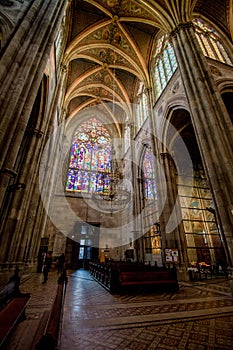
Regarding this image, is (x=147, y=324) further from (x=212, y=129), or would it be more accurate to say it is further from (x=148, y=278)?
(x=212, y=129)

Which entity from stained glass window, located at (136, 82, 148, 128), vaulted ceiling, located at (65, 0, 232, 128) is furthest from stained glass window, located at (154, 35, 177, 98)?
stained glass window, located at (136, 82, 148, 128)

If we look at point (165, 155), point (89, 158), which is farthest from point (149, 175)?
point (89, 158)

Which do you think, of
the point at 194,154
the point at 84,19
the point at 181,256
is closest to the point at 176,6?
the point at 84,19

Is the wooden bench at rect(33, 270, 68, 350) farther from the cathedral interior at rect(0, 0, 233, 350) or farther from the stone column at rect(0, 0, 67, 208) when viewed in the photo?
the stone column at rect(0, 0, 67, 208)

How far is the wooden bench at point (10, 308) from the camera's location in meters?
1.94

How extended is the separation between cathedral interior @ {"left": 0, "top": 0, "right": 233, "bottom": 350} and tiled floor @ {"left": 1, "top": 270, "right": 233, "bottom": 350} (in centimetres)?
47

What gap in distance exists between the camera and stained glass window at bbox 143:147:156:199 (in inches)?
555

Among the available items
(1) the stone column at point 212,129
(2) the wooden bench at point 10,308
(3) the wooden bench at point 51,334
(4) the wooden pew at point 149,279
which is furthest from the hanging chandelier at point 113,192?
(3) the wooden bench at point 51,334

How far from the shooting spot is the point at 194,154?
16.1 meters

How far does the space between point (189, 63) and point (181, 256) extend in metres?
10.0

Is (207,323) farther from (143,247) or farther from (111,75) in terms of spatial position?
(111,75)

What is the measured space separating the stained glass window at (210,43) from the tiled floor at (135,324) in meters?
13.9

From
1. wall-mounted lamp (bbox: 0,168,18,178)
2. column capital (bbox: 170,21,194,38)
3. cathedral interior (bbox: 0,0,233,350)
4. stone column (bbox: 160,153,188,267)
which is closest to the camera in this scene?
wall-mounted lamp (bbox: 0,168,18,178)

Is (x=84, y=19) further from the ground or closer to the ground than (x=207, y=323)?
further from the ground
